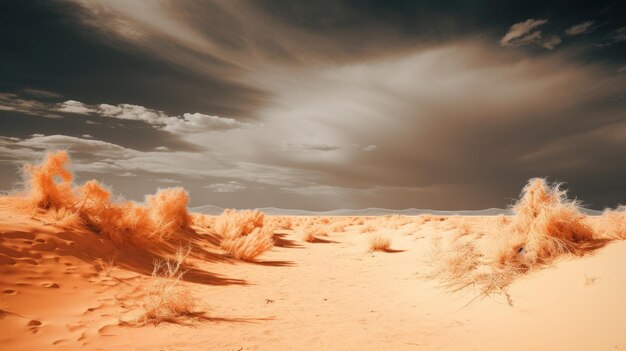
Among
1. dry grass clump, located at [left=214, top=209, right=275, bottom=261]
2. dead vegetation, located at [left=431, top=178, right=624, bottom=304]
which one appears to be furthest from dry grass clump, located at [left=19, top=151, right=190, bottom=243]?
dead vegetation, located at [left=431, top=178, right=624, bottom=304]

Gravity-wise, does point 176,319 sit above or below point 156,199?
below

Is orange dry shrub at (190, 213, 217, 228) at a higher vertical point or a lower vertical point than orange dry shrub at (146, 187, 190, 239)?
lower

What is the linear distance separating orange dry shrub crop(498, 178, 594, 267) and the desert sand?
0.04 meters

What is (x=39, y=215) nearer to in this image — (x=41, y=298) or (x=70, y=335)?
(x=41, y=298)

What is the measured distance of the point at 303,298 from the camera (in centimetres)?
801

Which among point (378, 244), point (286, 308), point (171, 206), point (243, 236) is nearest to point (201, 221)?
point (171, 206)

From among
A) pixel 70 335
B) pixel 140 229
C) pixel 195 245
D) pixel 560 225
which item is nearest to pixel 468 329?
pixel 560 225

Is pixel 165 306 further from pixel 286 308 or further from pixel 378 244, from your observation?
pixel 378 244

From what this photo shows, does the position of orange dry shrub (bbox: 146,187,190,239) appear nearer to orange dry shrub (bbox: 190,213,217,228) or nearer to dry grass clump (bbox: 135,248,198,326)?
orange dry shrub (bbox: 190,213,217,228)

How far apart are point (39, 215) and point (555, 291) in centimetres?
1142

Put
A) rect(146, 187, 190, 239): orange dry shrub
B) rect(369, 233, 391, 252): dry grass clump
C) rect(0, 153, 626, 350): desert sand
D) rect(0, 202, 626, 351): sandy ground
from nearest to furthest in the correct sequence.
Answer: rect(0, 202, 626, 351): sandy ground < rect(0, 153, 626, 350): desert sand < rect(146, 187, 190, 239): orange dry shrub < rect(369, 233, 391, 252): dry grass clump

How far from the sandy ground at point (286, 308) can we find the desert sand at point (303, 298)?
0.03m

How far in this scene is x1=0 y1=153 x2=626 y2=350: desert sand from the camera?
15.5 ft

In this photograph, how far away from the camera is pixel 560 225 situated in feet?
23.9
